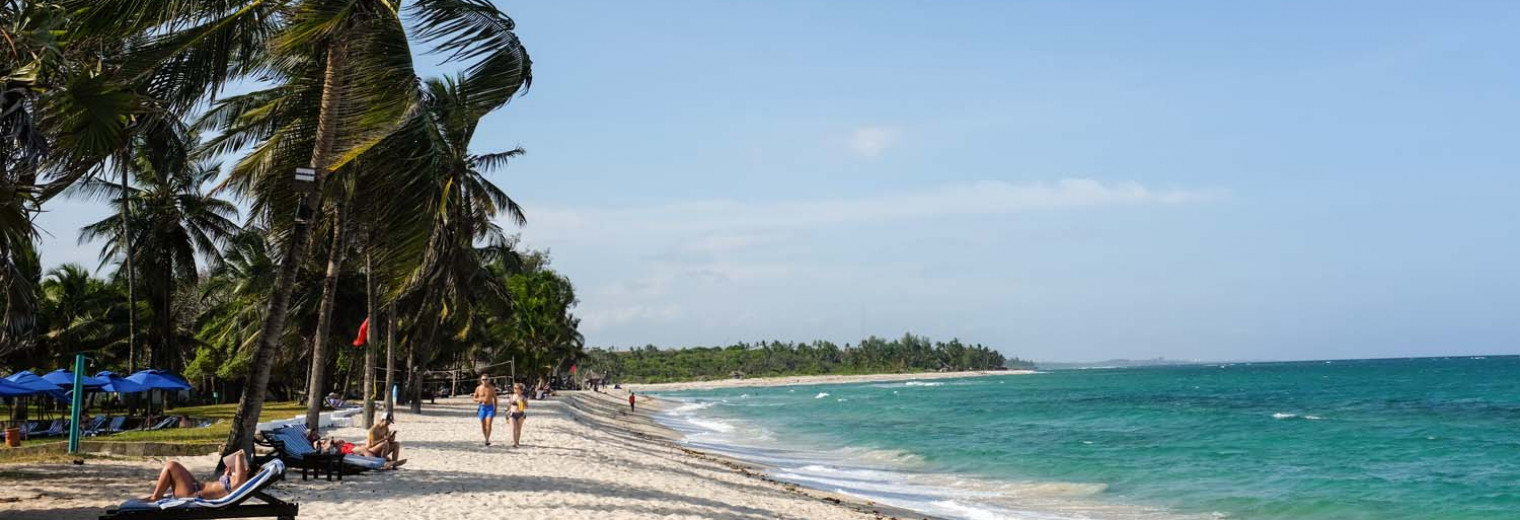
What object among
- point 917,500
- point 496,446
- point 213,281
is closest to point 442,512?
point 496,446

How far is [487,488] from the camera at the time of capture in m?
12.6

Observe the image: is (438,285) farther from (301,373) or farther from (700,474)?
(301,373)

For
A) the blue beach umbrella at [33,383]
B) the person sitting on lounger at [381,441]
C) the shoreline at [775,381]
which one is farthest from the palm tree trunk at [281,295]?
the shoreline at [775,381]

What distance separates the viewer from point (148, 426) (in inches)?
917

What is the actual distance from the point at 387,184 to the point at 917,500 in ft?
40.4

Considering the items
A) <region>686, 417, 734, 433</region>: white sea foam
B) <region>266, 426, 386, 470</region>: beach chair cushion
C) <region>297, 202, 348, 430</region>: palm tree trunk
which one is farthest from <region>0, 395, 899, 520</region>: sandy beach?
<region>686, 417, 734, 433</region>: white sea foam

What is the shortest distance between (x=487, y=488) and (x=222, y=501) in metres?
4.73

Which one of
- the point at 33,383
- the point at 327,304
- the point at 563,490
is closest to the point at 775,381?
the point at 33,383

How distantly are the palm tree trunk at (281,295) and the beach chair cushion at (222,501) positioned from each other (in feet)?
7.87

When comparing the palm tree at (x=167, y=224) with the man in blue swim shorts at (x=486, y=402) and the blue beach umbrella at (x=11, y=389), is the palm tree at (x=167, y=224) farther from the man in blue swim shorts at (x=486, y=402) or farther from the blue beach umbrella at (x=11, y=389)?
the man in blue swim shorts at (x=486, y=402)

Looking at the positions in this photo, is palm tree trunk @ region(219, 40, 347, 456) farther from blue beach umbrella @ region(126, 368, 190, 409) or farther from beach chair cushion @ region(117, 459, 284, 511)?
blue beach umbrella @ region(126, 368, 190, 409)

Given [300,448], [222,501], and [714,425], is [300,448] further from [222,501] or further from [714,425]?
[714,425]

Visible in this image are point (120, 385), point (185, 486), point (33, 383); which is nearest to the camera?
point (185, 486)

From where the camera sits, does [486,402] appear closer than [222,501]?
No
